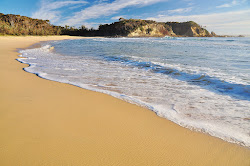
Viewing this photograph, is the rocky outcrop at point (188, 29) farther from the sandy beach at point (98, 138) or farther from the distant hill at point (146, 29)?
the sandy beach at point (98, 138)

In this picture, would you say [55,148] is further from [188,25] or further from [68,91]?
[188,25]

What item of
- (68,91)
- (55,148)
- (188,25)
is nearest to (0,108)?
(68,91)

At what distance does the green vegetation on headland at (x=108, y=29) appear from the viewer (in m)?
53.8

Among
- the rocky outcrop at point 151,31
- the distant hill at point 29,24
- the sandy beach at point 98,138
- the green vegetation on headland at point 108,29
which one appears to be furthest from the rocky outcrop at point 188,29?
the sandy beach at point 98,138

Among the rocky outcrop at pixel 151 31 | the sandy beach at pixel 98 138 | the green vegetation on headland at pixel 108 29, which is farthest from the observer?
the rocky outcrop at pixel 151 31

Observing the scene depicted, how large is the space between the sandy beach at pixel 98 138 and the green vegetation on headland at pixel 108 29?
49.8 metres

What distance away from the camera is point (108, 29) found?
285 ft

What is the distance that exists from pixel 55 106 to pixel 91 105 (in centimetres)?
56

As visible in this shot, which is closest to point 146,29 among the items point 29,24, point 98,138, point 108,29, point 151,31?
point 151,31

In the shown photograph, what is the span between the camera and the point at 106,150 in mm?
1615

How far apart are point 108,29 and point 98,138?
297 ft

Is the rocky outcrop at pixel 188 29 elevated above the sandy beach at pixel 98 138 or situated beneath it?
elevated above

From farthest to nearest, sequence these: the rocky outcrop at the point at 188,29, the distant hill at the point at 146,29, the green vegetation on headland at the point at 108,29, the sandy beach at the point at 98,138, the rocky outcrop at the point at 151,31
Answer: the rocky outcrop at the point at 188,29 < the distant hill at the point at 146,29 < the rocky outcrop at the point at 151,31 < the green vegetation on headland at the point at 108,29 < the sandy beach at the point at 98,138

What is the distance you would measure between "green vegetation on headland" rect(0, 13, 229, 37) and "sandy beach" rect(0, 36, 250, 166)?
49.8 m
